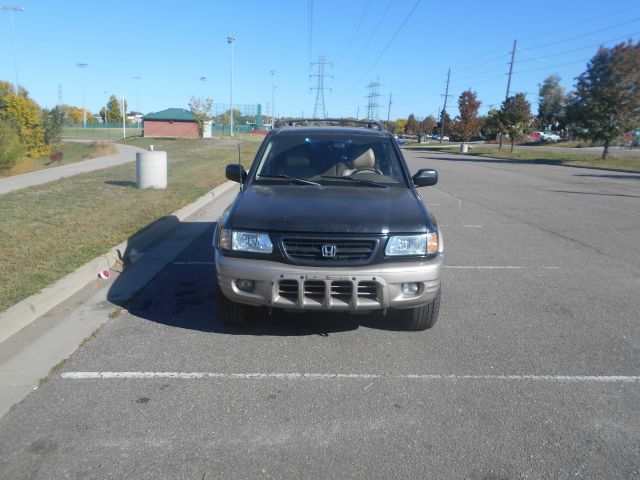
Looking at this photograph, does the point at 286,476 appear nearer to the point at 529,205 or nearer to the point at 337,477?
the point at 337,477

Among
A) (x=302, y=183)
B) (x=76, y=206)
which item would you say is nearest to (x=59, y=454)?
(x=302, y=183)

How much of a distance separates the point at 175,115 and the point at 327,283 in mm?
57584

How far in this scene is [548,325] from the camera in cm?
501

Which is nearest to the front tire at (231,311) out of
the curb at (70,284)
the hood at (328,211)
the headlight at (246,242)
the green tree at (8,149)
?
the headlight at (246,242)

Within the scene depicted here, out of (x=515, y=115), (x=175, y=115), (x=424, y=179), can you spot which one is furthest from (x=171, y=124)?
(x=424, y=179)

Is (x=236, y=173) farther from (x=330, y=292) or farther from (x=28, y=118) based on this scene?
(x=28, y=118)

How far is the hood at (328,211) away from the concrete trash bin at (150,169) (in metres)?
8.51

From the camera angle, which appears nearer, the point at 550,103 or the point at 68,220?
the point at 68,220

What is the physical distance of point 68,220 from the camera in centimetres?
847

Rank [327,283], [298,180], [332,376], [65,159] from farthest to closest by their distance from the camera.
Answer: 1. [65,159]
2. [298,180]
3. [327,283]
4. [332,376]

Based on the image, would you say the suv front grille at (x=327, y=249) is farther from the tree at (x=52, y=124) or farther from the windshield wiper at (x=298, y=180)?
the tree at (x=52, y=124)

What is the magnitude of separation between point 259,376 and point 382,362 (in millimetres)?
962

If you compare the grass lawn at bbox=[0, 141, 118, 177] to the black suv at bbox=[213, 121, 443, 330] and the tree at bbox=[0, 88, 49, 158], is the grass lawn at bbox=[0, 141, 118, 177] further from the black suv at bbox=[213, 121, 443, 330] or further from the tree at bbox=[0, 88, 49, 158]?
the black suv at bbox=[213, 121, 443, 330]

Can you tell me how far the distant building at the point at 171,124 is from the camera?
5703cm
